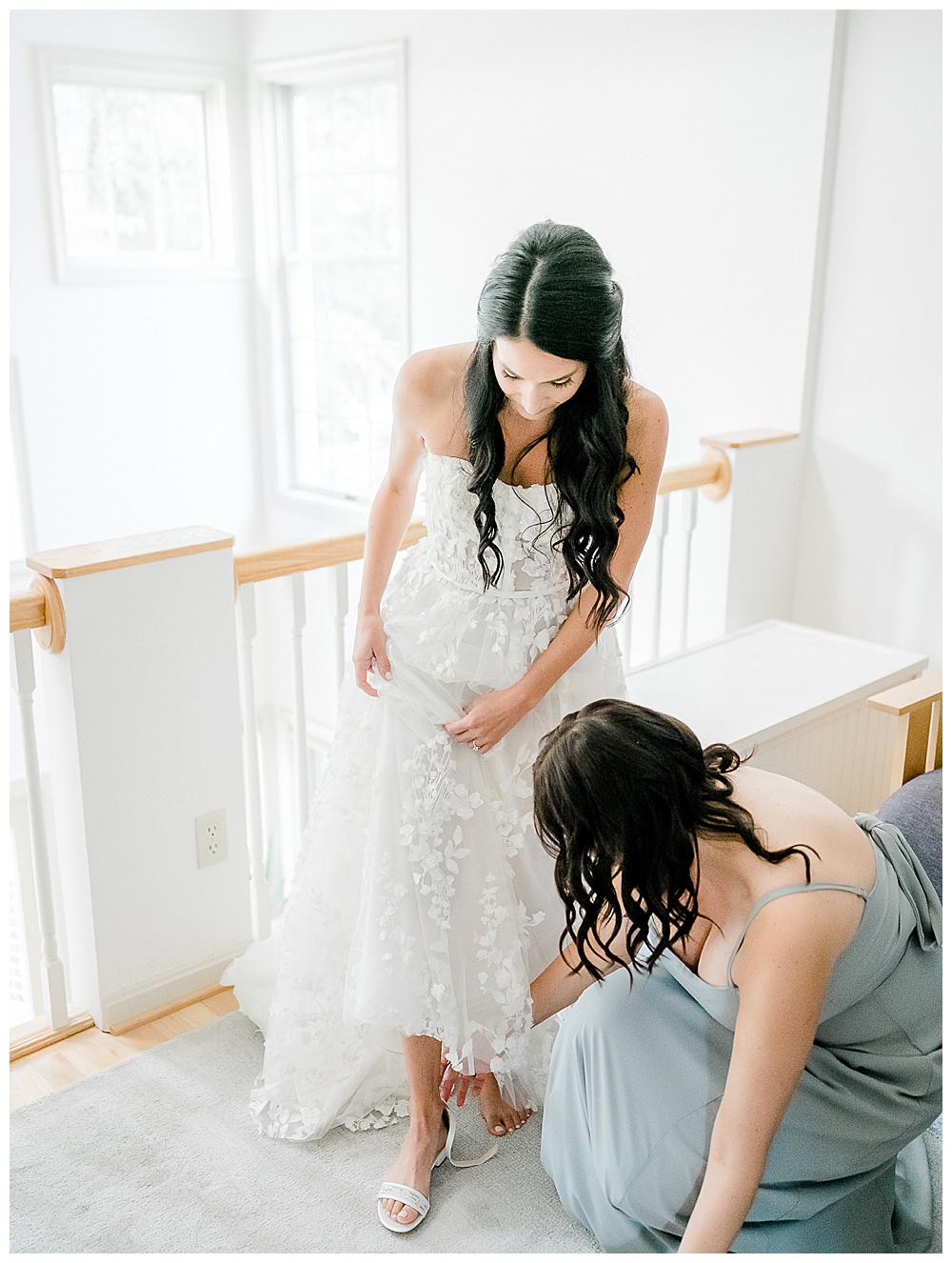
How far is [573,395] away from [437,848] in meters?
0.71

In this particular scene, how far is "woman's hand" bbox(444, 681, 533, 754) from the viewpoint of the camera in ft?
5.72

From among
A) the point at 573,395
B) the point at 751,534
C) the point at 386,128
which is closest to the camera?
the point at 573,395

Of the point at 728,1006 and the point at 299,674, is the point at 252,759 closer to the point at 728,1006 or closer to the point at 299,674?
the point at 299,674

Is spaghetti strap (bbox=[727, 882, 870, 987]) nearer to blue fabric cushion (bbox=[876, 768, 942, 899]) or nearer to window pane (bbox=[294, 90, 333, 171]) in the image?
blue fabric cushion (bbox=[876, 768, 942, 899])

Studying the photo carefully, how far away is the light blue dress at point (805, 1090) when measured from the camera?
1.44m

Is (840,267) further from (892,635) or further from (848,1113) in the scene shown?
(848,1113)

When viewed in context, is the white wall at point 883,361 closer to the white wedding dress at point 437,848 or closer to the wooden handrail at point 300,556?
the wooden handrail at point 300,556

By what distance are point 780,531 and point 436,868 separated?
196 centimetres

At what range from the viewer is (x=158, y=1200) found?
1718mm

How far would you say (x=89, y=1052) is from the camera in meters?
2.10

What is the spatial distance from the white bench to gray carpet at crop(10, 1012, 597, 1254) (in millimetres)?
909

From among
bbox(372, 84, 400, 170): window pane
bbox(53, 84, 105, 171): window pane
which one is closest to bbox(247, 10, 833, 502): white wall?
bbox(372, 84, 400, 170): window pane

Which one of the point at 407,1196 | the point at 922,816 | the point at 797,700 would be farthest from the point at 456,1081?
the point at 797,700

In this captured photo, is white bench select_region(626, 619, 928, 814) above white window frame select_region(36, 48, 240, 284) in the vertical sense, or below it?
below
